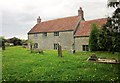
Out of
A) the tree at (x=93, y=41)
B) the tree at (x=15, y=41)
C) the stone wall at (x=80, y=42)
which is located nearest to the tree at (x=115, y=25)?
the tree at (x=93, y=41)

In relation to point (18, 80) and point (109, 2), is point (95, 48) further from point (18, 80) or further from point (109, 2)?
point (18, 80)

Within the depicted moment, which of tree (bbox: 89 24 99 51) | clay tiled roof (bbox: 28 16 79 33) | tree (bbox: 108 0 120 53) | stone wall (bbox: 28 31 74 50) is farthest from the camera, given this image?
clay tiled roof (bbox: 28 16 79 33)

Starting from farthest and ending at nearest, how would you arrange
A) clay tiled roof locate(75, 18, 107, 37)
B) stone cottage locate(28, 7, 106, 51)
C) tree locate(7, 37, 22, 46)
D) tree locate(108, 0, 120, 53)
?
tree locate(7, 37, 22, 46) → stone cottage locate(28, 7, 106, 51) → clay tiled roof locate(75, 18, 107, 37) → tree locate(108, 0, 120, 53)

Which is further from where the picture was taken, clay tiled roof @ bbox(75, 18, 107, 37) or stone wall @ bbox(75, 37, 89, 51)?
clay tiled roof @ bbox(75, 18, 107, 37)

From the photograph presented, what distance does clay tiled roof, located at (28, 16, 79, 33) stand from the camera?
152ft

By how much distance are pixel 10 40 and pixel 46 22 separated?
17.7 m

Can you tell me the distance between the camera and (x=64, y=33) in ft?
150

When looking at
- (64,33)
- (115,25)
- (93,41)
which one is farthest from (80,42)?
(115,25)

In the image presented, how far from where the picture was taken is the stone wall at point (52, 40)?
44344 millimetres

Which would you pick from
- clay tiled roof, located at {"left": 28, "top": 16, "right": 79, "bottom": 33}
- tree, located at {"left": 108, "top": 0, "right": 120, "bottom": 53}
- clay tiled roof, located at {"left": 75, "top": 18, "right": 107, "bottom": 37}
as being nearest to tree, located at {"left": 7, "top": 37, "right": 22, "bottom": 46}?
clay tiled roof, located at {"left": 28, "top": 16, "right": 79, "bottom": 33}

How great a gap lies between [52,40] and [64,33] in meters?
4.00

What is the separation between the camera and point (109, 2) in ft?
52.7

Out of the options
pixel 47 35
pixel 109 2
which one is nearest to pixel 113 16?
pixel 109 2

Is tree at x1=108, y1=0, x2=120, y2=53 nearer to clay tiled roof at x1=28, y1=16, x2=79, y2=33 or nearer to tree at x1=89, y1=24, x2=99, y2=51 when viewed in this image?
tree at x1=89, y1=24, x2=99, y2=51
